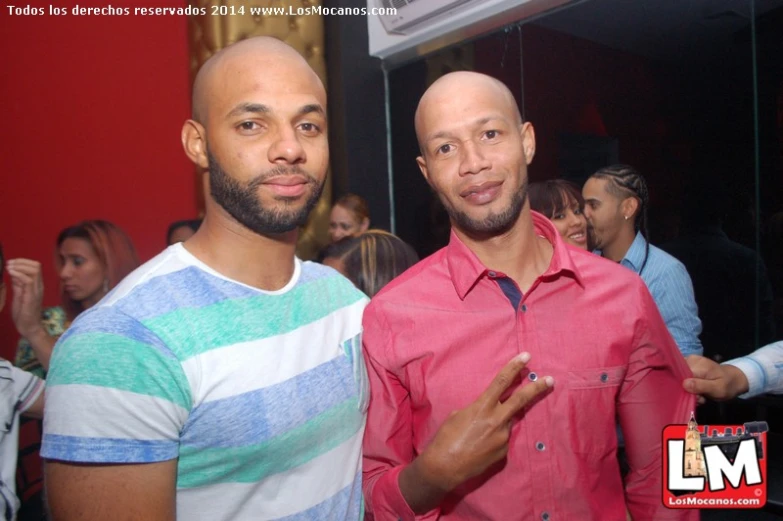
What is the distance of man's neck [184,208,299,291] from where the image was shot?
96cm

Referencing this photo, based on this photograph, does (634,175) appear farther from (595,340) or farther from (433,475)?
(433,475)

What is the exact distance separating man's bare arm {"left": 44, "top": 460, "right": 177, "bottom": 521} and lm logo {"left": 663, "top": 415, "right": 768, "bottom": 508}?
929mm

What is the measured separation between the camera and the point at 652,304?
114cm

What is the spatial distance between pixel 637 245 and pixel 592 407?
110 cm

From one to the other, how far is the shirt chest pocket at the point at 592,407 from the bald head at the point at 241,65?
749 millimetres

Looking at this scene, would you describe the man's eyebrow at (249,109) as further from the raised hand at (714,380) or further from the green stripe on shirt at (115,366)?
the raised hand at (714,380)

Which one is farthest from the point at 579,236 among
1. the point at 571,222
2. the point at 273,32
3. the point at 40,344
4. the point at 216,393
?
the point at 273,32

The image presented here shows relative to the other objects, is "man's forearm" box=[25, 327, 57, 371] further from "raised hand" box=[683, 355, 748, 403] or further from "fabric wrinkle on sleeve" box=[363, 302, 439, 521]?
"raised hand" box=[683, 355, 748, 403]

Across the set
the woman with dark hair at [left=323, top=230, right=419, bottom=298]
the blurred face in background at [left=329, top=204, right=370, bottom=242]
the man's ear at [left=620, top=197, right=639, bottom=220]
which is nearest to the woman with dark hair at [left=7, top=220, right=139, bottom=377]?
the woman with dark hair at [left=323, top=230, right=419, bottom=298]

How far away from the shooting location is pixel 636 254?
1.97 meters

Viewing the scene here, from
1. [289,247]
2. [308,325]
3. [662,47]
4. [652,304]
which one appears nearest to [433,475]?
[308,325]

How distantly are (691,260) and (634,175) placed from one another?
17.1 inches

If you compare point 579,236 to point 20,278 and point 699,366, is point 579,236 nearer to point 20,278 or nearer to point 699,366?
point 699,366

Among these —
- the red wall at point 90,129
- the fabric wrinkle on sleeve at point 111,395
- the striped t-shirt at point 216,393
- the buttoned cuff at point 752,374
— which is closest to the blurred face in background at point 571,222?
the buttoned cuff at point 752,374
